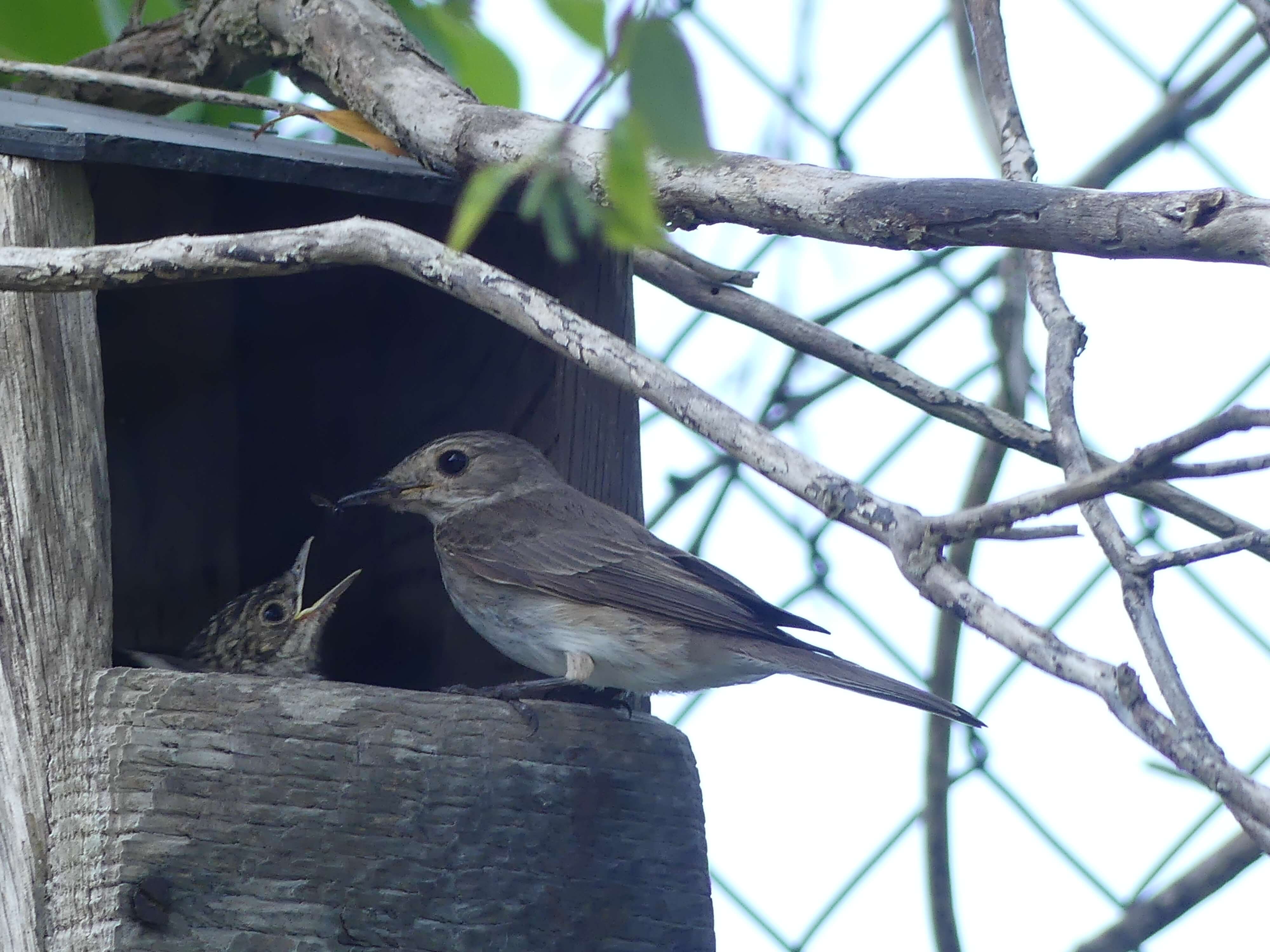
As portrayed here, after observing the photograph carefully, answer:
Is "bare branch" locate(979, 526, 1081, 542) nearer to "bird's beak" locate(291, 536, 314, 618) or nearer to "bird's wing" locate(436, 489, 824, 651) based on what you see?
"bird's wing" locate(436, 489, 824, 651)

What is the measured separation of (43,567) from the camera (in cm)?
→ 266

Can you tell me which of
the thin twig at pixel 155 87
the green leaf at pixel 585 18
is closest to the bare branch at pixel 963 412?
the thin twig at pixel 155 87

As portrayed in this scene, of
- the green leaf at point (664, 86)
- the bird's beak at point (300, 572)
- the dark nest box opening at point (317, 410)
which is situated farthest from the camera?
the bird's beak at point (300, 572)

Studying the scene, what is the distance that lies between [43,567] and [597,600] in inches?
45.4

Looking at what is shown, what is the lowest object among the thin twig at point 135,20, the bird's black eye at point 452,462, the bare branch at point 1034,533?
the bird's black eye at point 452,462

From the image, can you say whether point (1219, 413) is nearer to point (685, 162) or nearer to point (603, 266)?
point (685, 162)

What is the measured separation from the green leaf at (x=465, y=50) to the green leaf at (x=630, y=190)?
0.48 m

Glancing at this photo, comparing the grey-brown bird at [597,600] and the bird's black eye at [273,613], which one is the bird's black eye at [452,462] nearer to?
the grey-brown bird at [597,600]

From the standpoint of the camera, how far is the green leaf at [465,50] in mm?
1804

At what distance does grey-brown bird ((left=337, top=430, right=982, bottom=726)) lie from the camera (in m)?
3.28

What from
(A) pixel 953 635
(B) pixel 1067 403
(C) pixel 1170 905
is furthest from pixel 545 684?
(C) pixel 1170 905

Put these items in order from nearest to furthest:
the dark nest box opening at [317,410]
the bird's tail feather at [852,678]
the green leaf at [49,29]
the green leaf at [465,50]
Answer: the green leaf at [465,50]
the bird's tail feather at [852,678]
the dark nest box opening at [317,410]
the green leaf at [49,29]

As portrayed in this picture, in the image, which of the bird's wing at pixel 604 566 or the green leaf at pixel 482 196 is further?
the bird's wing at pixel 604 566

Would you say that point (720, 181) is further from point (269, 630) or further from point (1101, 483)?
point (269, 630)
